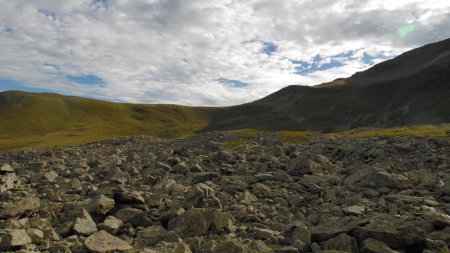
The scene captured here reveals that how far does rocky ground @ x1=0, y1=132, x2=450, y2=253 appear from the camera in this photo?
13.6 m

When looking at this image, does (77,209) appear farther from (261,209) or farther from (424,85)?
(424,85)

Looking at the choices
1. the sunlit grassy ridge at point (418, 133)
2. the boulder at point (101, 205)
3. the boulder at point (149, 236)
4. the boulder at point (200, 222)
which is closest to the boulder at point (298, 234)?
the boulder at point (200, 222)

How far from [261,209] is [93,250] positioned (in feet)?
29.0

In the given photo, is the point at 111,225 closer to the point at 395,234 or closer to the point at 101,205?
the point at 101,205

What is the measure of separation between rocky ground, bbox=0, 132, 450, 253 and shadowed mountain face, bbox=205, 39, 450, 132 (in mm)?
120674

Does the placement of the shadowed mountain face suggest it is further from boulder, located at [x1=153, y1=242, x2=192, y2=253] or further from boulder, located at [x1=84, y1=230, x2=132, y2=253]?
boulder, located at [x1=84, y1=230, x2=132, y2=253]

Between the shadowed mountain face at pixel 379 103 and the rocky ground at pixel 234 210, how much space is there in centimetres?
12067

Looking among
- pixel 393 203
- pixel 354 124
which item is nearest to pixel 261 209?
pixel 393 203

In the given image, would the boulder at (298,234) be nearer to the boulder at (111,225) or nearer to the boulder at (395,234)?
the boulder at (395,234)

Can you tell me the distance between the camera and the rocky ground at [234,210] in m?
13.6

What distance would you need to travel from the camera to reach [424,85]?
15900 cm

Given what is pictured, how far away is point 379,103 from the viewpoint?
6373 inches

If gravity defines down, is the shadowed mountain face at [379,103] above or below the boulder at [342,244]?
above

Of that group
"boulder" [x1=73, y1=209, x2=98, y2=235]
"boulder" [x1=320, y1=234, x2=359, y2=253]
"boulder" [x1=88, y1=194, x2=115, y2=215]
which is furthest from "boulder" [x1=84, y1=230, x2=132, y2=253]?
"boulder" [x1=320, y1=234, x2=359, y2=253]
